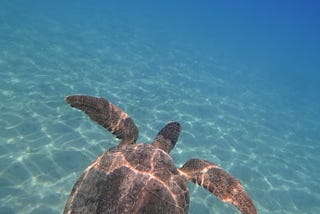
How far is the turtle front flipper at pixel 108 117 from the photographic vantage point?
250 inches

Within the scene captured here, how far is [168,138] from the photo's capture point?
21.2ft

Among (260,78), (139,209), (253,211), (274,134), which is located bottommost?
(260,78)

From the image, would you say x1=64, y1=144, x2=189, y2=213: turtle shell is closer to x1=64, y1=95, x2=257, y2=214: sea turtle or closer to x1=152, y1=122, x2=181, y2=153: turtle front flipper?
x1=64, y1=95, x2=257, y2=214: sea turtle

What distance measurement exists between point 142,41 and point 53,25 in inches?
352

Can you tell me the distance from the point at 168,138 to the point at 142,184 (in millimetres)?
2108

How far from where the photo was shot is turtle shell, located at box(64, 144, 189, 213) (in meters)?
4.21

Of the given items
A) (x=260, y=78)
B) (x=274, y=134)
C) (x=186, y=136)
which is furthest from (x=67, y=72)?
(x=260, y=78)

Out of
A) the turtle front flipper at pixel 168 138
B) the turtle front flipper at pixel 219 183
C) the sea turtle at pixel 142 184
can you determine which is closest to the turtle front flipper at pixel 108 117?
the turtle front flipper at pixel 168 138

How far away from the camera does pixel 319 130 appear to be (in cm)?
2055

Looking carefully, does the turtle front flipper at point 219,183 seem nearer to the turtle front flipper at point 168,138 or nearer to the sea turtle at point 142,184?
the sea turtle at point 142,184

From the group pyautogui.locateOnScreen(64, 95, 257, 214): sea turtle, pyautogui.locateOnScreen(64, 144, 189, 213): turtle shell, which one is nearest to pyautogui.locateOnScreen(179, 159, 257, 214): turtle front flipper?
pyautogui.locateOnScreen(64, 95, 257, 214): sea turtle

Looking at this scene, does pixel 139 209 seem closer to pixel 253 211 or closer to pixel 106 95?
pixel 253 211

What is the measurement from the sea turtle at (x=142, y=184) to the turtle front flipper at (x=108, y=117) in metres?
1.06

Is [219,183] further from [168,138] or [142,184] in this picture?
[142,184]
